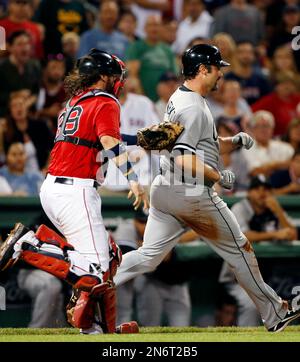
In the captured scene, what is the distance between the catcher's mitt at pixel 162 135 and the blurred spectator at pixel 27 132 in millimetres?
4438

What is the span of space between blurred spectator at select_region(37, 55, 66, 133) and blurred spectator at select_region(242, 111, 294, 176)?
7.46 ft

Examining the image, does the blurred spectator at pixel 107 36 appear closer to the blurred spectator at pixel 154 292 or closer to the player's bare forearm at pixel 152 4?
the player's bare forearm at pixel 152 4

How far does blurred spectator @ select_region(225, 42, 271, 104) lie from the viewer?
45.4 feet

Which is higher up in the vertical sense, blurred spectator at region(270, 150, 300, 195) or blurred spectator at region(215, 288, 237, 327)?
blurred spectator at region(270, 150, 300, 195)

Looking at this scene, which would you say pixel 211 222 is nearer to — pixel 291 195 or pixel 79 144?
pixel 79 144

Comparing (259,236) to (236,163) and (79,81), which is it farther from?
(79,81)

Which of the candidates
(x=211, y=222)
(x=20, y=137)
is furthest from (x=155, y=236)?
(x=20, y=137)

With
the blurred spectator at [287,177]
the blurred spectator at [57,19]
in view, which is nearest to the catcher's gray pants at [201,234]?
the blurred spectator at [287,177]

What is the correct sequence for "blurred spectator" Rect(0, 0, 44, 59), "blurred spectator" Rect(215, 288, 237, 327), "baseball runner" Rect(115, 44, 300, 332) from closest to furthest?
"baseball runner" Rect(115, 44, 300, 332) < "blurred spectator" Rect(215, 288, 237, 327) < "blurred spectator" Rect(0, 0, 44, 59)

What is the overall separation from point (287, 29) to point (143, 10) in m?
2.06

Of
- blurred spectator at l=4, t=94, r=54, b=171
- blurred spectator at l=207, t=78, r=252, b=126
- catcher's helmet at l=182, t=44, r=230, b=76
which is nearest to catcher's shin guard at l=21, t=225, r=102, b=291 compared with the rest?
catcher's helmet at l=182, t=44, r=230, b=76

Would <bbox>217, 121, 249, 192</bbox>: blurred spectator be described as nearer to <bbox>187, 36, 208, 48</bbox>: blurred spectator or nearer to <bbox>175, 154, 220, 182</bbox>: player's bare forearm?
<bbox>187, 36, 208, 48</bbox>: blurred spectator

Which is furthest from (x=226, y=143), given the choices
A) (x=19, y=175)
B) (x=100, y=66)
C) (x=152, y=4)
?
(x=152, y=4)

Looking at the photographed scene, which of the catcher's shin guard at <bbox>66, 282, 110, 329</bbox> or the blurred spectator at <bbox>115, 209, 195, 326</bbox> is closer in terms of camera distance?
the catcher's shin guard at <bbox>66, 282, 110, 329</bbox>
